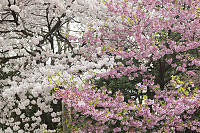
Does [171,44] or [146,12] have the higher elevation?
[146,12]

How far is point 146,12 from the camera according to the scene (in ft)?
21.7

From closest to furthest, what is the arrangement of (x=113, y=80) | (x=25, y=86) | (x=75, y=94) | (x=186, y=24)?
1. (x=75, y=94)
2. (x=25, y=86)
3. (x=186, y=24)
4. (x=113, y=80)

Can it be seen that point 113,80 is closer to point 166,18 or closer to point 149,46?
point 149,46

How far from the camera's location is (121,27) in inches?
256

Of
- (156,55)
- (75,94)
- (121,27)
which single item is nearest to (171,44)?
(156,55)

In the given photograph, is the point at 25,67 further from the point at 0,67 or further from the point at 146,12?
the point at 146,12

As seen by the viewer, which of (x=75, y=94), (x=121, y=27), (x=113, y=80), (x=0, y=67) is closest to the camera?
(x=75, y=94)

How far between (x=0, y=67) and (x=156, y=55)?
6.66 meters

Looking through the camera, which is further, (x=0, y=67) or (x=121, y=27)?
(x=0, y=67)

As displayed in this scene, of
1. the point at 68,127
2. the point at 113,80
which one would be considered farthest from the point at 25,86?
the point at 113,80

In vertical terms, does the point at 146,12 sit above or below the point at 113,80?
above

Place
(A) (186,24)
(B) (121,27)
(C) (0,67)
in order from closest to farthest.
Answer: (A) (186,24) < (B) (121,27) < (C) (0,67)

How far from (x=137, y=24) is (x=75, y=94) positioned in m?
2.74

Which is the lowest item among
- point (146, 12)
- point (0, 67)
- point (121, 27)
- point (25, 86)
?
point (0, 67)
